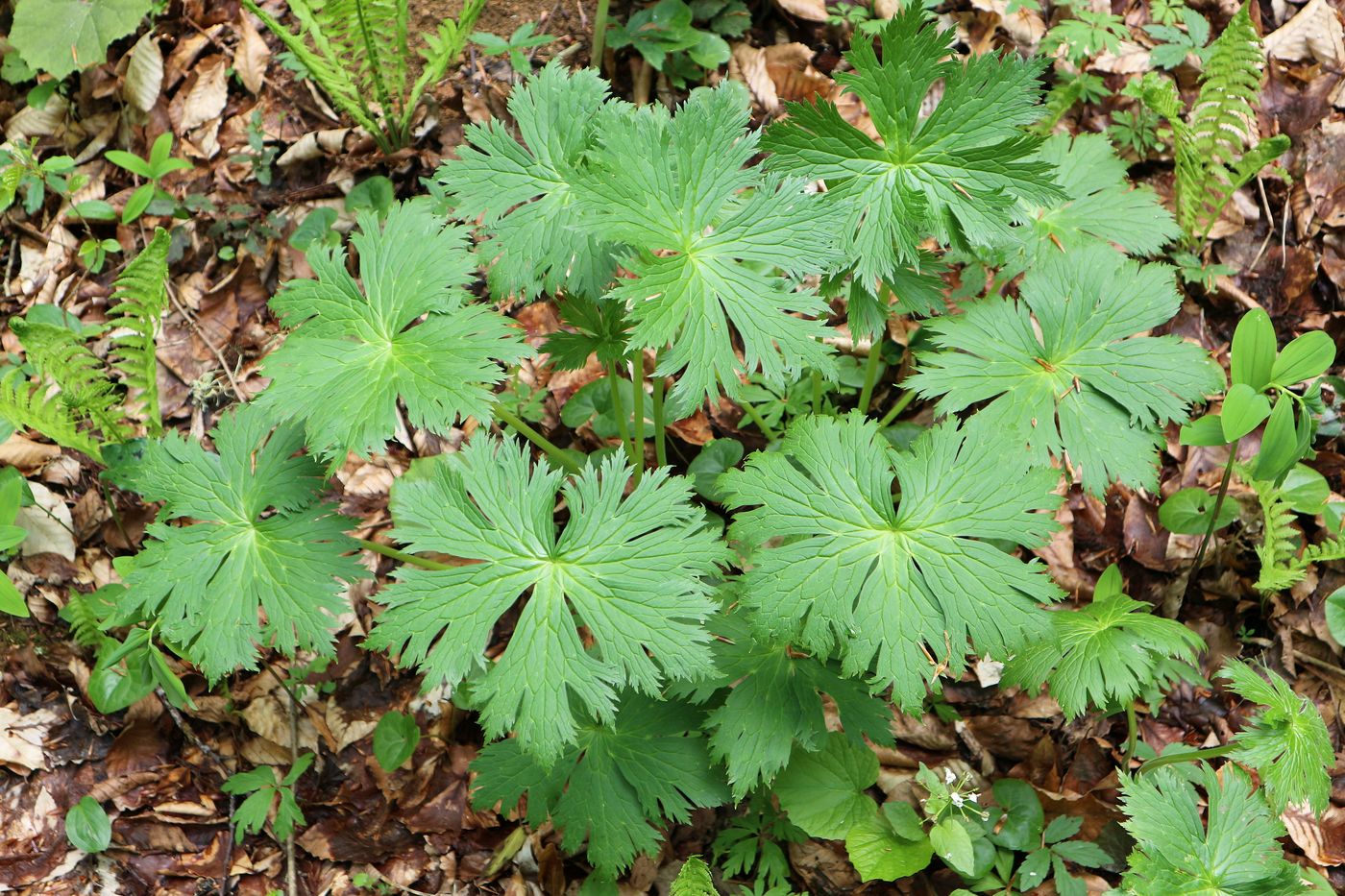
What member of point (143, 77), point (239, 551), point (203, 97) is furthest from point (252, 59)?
point (239, 551)

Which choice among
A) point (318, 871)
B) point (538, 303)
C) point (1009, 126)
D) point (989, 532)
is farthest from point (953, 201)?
point (318, 871)

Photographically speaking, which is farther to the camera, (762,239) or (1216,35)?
(1216,35)

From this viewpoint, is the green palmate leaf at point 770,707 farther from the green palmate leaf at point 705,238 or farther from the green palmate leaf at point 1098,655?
the green palmate leaf at point 705,238

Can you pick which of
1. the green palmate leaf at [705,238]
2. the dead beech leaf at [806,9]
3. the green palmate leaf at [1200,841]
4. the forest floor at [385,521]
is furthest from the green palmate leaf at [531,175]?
the green palmate leaf at [1200,841]

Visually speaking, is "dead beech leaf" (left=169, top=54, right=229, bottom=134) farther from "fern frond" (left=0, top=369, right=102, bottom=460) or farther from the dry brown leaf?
the dry brown leaf

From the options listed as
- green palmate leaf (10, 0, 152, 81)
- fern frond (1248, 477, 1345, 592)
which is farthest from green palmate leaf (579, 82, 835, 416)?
green palmate leaf (10, 0, 152, 81)

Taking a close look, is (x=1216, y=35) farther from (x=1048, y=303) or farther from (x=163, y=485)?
(x=163, y=485)
